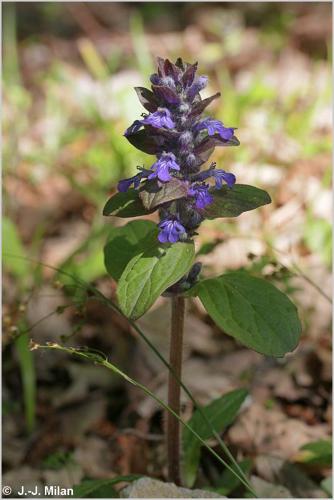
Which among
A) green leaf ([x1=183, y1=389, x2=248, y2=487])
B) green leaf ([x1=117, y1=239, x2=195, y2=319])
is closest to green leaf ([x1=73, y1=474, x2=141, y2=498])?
green leaf ([x1=183, y1=389, x2=248, y2=487])

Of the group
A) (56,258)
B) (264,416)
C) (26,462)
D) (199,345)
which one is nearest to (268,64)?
(56,258)

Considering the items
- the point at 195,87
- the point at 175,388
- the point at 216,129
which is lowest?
the point at 175,388

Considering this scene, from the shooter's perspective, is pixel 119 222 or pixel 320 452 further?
pixel 119 222

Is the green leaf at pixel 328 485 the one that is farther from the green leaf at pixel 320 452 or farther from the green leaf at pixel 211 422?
the green leaf at pixel 211 422

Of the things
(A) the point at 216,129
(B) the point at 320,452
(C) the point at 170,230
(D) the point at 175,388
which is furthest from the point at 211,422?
(A) the point at 216,129

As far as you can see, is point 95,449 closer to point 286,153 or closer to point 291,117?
point 286,153

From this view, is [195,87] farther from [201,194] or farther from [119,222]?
[119,222]
